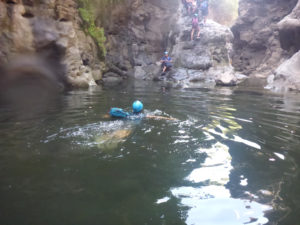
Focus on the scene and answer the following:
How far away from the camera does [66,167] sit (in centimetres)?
282

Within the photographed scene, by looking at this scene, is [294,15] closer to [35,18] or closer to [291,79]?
[291,79]

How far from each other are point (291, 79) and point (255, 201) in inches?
455

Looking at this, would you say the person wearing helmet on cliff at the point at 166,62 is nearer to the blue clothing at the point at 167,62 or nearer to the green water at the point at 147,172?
the blue clothing at the point at 167,62

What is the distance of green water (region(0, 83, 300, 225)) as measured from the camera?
2.02m

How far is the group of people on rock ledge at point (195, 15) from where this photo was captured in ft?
55.4

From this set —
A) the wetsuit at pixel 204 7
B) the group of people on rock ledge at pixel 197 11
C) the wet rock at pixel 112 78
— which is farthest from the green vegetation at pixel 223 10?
the wet rock at pixel 112 78

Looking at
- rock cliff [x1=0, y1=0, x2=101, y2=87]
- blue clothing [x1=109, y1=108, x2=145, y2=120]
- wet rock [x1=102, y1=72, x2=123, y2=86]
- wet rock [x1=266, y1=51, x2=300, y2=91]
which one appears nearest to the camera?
blue clothing [x1=109, y1=108, x2=145, y2=120]

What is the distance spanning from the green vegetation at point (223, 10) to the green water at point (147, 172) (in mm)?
41324

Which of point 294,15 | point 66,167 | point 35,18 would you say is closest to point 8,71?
point 35,18

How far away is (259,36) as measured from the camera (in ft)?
87.4

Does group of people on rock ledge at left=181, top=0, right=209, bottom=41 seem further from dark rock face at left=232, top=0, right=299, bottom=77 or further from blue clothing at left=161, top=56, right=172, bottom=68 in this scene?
dark rock face at left=232, top=0, right=299, bottom=77

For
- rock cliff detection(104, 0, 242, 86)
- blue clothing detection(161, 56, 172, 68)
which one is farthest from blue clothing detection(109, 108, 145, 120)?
blue clothing detection(161, 56, 172, 68)

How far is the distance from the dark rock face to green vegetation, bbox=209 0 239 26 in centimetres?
1261

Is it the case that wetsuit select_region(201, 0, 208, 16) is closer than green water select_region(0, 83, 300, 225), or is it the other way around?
green water select_region(0, 83, 300, 225)
